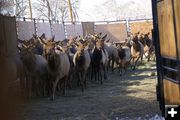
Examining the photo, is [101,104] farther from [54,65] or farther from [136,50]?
[136,50]

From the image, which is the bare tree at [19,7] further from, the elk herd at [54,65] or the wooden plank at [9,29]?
the elk herd at [54,65]

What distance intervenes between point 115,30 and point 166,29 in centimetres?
3235

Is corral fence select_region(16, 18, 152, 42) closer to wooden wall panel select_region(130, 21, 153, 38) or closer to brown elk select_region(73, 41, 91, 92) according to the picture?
wooden wall panel select_region(130, 21, 153, 38)

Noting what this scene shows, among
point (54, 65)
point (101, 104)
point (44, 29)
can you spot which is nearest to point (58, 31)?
point (44, 29)

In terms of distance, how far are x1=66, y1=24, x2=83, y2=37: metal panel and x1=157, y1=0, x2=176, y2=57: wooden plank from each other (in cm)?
2393

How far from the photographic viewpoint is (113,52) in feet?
69.3

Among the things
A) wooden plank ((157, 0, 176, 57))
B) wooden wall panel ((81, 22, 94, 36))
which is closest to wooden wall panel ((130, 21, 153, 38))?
wooden wall panel ((81, 22, 94, 36))

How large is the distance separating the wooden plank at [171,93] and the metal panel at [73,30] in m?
23.9

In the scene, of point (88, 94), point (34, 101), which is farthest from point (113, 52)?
point (34, 101)

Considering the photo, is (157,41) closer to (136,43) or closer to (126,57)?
(126,57)

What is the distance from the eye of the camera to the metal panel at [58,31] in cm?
2493

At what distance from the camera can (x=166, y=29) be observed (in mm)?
4191

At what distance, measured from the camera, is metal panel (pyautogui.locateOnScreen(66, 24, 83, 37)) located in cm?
2869

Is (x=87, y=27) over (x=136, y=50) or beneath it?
over
